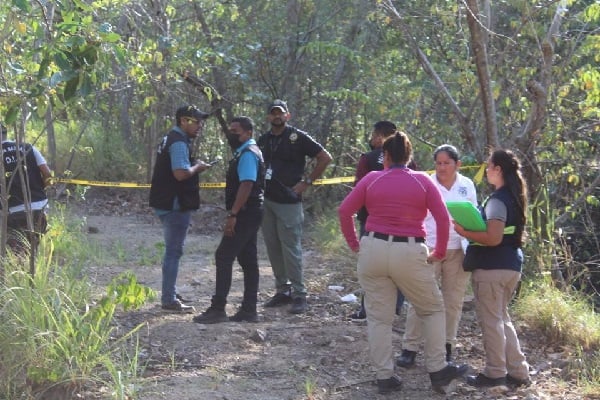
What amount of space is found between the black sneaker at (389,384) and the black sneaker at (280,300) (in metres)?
2.54

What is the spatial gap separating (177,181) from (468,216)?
2.82 meters

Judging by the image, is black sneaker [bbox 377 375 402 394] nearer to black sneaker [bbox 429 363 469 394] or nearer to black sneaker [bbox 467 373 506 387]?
black sneaker [bbox 429 363 469 394]

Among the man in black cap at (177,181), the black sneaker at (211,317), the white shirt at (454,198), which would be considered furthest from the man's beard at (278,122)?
the white shirt at (454,198)

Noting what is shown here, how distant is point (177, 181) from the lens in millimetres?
7969

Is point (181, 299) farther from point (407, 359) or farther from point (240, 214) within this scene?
point (407, 359)

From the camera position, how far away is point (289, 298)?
8.87 meters

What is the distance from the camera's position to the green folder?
20.2 feet

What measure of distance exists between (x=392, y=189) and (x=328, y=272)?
4.64 m

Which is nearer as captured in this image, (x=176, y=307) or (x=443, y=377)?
(x=443, y=377)

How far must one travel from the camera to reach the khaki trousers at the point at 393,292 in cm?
605

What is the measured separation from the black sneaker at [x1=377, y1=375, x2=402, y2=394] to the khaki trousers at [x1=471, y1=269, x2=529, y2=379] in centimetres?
67

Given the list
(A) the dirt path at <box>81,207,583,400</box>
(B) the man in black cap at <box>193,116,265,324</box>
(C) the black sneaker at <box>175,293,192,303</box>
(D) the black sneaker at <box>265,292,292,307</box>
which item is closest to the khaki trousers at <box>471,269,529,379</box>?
(A) the dirt path at <box>81,207,583,400</box>

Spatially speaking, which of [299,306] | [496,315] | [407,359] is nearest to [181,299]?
[299,306]

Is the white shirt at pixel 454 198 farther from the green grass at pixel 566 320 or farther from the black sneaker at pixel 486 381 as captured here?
the green grass at pixel 566 320
